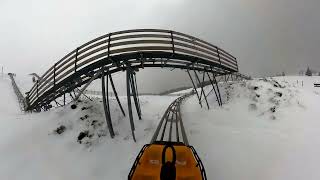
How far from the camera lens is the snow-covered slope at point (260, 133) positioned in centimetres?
1227

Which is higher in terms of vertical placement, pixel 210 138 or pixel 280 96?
pixel 280 96

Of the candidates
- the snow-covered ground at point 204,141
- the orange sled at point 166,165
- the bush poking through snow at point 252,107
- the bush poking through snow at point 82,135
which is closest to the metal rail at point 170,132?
the snow-covered ground at point 204,141

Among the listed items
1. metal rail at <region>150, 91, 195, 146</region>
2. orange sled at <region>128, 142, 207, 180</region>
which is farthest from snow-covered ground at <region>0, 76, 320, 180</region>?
orange sled at <region>128, 142, 207, 180</region>

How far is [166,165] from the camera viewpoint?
8141 millimetres

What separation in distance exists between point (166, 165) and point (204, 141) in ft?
25.0

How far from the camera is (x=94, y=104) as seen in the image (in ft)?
62.8

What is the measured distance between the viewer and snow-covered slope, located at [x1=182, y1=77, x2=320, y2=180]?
12.3 metres

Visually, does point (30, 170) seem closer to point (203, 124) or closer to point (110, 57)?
point (110, 57)

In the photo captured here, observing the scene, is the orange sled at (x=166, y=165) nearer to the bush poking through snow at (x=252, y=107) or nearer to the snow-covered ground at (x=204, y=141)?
the snow-covered ground at (x=204, y=141)

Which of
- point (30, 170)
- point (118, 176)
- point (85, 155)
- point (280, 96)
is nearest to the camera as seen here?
point (118, 176)

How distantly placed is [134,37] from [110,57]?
5.36ft

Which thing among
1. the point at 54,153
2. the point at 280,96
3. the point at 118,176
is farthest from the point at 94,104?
the point at 280,96

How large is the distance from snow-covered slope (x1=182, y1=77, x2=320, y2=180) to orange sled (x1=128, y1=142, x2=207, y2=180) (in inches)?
124

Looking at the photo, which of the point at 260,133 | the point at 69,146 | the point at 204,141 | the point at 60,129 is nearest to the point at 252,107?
the point at 260,133
